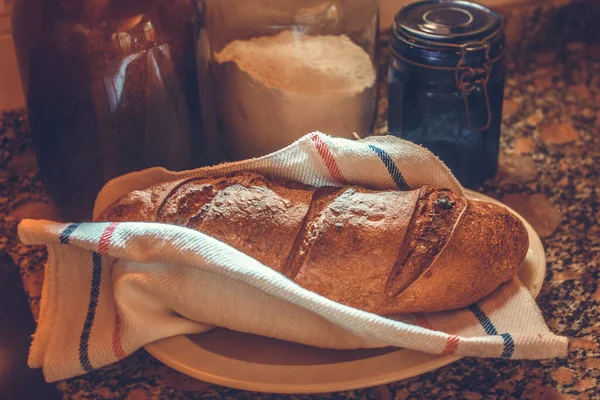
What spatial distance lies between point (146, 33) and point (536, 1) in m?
0.75

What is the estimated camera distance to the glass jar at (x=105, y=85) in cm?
74

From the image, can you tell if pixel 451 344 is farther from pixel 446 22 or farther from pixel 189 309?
pixel 446 22

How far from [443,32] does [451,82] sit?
0.20 ft

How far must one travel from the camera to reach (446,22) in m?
0.88

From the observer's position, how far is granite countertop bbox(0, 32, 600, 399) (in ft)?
2.32

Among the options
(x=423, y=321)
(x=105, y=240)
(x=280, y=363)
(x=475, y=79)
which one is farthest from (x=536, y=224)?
(x=105, y=240)

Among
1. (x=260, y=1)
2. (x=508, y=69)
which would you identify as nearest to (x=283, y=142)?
(x=260, y=1)

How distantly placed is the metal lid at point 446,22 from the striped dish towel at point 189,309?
0.31 metres

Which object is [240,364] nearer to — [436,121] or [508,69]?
[436,121]

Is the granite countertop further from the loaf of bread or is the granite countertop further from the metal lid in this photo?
the metal lid

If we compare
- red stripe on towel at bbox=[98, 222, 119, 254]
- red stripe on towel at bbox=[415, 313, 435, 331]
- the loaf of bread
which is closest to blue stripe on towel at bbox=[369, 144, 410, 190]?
the loaf of bread

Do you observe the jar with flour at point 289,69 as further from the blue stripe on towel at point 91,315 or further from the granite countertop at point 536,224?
the blue stripe on towel at point 91,315

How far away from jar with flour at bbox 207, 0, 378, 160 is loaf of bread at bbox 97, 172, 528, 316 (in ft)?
0.68

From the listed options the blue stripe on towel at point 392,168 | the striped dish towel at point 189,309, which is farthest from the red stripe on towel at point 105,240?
the blue stripe on towel at point 392,168
